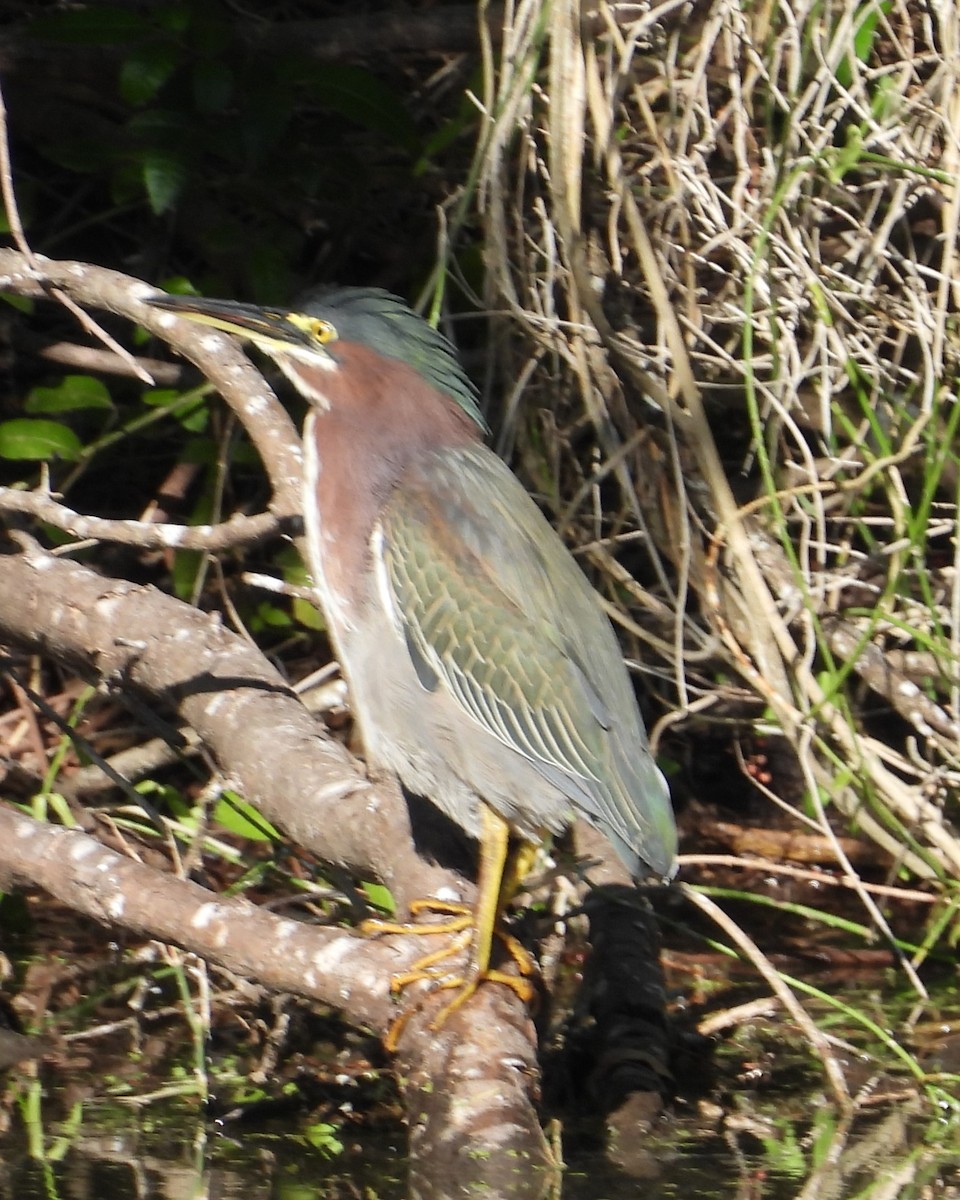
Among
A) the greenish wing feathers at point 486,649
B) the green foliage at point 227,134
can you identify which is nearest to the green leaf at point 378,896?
the greenish wing feathers at point 486,649

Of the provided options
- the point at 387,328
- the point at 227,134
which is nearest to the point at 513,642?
the point at 387,328

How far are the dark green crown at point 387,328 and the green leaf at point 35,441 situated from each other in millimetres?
984

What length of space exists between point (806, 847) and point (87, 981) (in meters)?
1.85

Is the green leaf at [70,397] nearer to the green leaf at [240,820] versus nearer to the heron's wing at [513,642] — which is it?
the green leaf at [240,820]

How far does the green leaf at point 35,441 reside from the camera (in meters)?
3.69

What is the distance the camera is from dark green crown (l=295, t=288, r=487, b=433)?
2.93 meters

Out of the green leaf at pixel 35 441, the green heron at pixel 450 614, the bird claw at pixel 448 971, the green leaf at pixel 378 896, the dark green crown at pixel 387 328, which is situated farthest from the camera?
the green leaf at pixel 35 441

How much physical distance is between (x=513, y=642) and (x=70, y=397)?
154cm

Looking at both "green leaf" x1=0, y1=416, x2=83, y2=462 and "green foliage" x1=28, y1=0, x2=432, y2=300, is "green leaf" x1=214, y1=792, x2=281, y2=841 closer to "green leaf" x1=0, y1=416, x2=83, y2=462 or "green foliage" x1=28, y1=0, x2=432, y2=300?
"green leaf" x1=0, y1=416, x2=83, y2=462

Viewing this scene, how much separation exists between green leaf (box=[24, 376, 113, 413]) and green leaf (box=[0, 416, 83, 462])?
0.05m

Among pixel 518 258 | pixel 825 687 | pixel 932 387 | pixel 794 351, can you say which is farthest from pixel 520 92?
pixel 825 687

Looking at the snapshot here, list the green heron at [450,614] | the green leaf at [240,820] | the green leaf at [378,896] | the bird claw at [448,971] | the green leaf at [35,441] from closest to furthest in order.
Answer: the bird claw at [448,971]
the green heron at [450,614]
the green leaf at [378,896]
the green leaf at [240,820]
the green leaf at [35,441]

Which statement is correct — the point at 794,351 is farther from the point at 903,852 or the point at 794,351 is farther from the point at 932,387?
the point at 903,852

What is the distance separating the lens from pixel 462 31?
4.02 m
